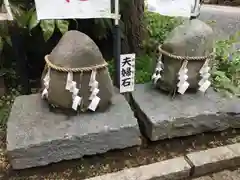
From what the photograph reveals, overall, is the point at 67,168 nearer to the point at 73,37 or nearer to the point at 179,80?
the point at 73,37

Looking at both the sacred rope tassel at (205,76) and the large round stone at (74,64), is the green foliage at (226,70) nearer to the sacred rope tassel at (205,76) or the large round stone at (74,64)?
the sacred rope tassel at (205,76)

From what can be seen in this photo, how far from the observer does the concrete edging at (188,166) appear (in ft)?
6.47

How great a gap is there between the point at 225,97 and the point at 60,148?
1351mm

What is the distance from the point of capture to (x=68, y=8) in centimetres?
206

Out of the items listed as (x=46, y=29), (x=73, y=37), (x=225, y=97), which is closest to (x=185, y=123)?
(x=225, y=97)

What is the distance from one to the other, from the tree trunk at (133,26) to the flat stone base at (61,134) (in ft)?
4.10

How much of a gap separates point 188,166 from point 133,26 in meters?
1.65

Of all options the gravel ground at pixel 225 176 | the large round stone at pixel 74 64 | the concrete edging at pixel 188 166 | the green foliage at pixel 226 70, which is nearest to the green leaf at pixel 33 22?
the large round stone at pixel 74 64

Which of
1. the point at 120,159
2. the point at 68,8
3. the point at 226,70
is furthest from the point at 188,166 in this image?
the point at 68,8

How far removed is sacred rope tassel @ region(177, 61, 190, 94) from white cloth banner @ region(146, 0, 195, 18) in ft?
1.22

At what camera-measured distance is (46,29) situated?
2594 millimetres

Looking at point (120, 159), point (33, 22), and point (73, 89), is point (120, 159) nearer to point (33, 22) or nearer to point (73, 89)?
point (73, 89)

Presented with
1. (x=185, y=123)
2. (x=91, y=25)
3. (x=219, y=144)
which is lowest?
(x=219, y=144)

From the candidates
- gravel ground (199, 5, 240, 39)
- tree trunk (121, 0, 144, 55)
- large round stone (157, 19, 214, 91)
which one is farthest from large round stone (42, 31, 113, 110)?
gravel ground (199, 5, 240, 39)
